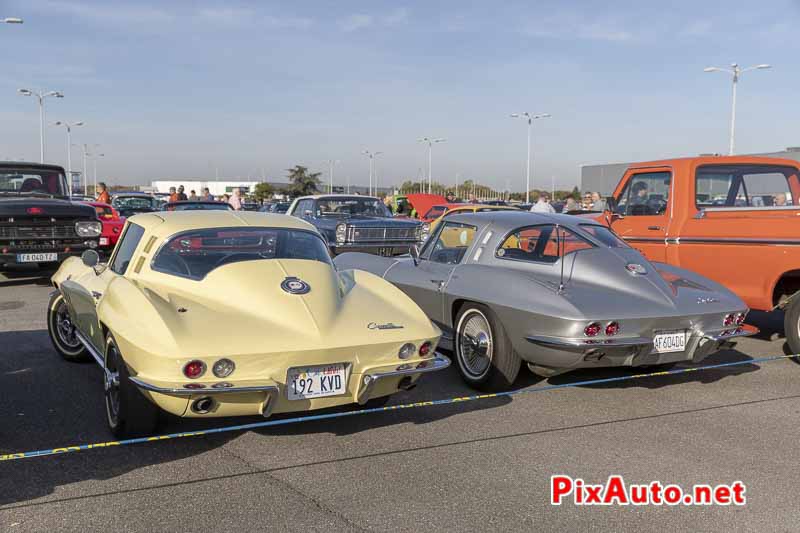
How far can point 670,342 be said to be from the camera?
5.47 meters

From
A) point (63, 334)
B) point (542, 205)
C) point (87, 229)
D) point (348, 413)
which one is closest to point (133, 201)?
point (87, 229)

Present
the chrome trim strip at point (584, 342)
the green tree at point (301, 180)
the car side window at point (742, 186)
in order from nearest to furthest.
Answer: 1. the chrome trim strip at point (584, 342)
2. the car side window at point (742, 186)
3. the green tree at point (301, 180)

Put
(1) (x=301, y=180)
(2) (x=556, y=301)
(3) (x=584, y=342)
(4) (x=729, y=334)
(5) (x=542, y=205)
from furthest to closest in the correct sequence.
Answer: (1) (x=301, y=180) < (5) (x=542, y=205) < (4) (x=729, y=334) < (2) (x=556, y=301) < (3) (x=584, y=342)

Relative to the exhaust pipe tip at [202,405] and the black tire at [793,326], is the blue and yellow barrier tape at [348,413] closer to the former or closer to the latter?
the black tire at [793,326]

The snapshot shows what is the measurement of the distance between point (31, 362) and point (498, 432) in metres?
4.43

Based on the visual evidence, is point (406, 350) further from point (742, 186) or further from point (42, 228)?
point (42, 228)

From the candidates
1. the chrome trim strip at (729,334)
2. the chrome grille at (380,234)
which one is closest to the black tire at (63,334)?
the chrome trim strip at (729,334)

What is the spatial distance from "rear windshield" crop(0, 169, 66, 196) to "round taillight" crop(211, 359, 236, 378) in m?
11.2

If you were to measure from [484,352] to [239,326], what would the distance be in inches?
91.0

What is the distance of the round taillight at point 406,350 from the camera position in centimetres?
457

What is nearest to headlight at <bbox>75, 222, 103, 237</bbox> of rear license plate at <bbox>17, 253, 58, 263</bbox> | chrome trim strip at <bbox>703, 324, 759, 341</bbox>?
rear license plate at <bbox>17, 253, 58, 263</bbox>

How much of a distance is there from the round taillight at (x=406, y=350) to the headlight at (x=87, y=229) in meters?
9.39

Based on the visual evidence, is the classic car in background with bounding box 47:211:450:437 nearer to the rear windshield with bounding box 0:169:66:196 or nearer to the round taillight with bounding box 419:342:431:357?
the round taillight with bounding box 419:342:431:357

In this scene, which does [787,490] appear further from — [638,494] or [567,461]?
[567,461]
